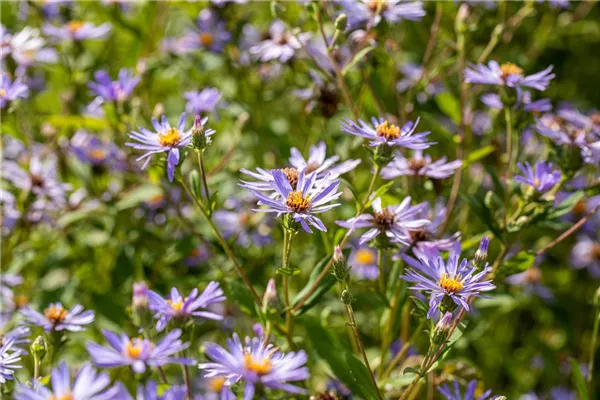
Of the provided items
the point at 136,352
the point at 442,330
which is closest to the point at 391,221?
the point at 442,330

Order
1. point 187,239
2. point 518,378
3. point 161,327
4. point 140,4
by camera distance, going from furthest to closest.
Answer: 1. point 140,4
2. point 518,378
3. point 187,239
4. point 161,327

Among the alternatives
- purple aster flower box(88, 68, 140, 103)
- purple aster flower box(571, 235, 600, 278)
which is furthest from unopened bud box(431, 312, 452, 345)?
purple aster flower box(571, 235, 600, 278)

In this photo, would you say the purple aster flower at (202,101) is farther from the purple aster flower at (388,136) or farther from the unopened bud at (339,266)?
the unopened bud at (339,266)

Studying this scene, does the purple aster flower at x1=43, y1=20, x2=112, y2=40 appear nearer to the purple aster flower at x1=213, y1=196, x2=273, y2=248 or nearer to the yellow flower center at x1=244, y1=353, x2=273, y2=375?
the purple aster flower at x1=213, y1=196, x2=273, y2=248

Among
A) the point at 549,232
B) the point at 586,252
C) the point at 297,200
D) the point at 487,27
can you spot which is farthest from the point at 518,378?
the point at 297,200

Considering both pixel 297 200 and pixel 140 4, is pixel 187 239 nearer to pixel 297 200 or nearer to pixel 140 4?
pixel 297 200

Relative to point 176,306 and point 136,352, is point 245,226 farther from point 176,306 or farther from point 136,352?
point 136,352
